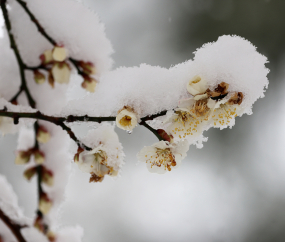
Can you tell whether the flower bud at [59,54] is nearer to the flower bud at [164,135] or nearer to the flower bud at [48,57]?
the flower bud at [48,57]

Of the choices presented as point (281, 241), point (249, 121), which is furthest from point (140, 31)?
point (281, 241)

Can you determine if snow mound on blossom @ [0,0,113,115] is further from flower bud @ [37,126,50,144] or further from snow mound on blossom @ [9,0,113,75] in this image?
flower bud @ [37,126,50,144]

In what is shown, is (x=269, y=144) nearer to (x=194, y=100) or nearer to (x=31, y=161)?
(x=194, y=100)

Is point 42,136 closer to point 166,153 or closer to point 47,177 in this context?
point 47,177

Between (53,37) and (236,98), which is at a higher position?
(53,37)

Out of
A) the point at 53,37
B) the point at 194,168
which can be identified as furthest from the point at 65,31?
the point at 194,168

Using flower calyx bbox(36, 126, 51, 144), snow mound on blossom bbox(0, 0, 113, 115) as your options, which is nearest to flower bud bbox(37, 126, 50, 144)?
flower calyx bbox(36, 126, 51, 144)
